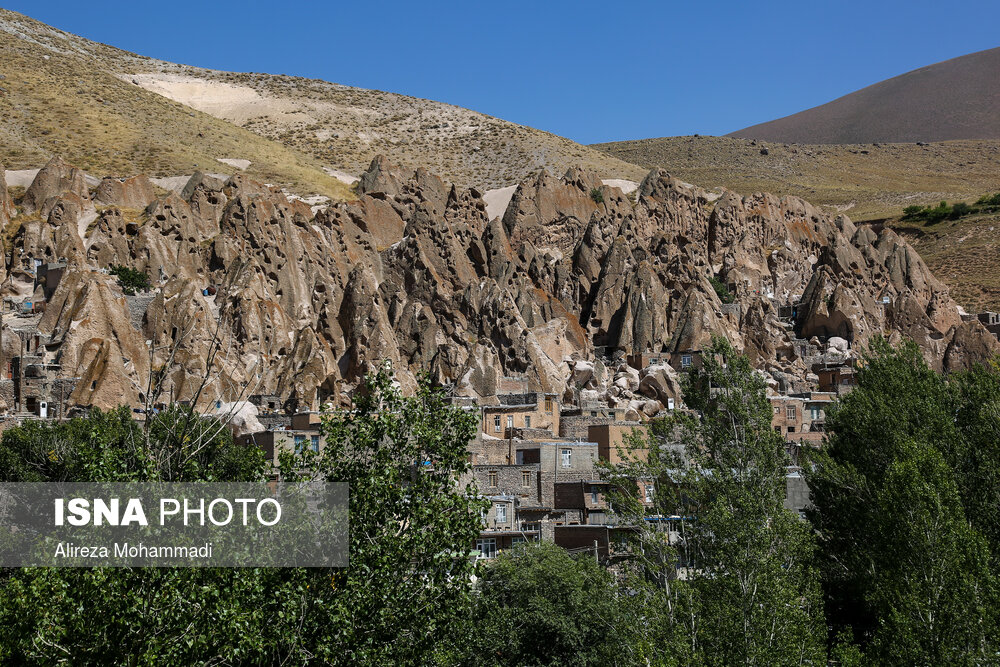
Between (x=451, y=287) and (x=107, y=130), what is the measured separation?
52894 millimetres

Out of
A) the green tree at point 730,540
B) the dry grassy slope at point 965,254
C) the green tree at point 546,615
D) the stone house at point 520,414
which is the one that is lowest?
the green tree at point 546,615

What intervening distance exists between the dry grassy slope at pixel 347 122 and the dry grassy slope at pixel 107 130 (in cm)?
140

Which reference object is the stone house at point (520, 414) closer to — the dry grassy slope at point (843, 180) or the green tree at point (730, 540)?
the green tree at point (730, 540)

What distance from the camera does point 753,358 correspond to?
7744cm

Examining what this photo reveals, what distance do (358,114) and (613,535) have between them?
5696 inches

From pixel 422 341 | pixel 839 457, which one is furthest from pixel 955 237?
pixel 839 457

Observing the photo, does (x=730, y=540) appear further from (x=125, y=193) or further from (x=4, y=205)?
(x=125, y=193)

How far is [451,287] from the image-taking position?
75.9 m

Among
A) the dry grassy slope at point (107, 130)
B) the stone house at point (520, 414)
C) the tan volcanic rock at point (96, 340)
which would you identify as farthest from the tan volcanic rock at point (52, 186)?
the stone house at point (520, 414)

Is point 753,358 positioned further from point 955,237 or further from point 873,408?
point 955,237

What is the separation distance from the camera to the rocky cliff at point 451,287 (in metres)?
61.5

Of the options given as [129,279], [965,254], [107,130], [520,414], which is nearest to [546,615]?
[520,414]

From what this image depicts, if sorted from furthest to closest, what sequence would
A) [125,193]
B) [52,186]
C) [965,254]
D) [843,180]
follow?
[843,180] → [965,254] → [125,193] → [52,186]

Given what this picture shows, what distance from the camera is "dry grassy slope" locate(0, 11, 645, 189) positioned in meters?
141
